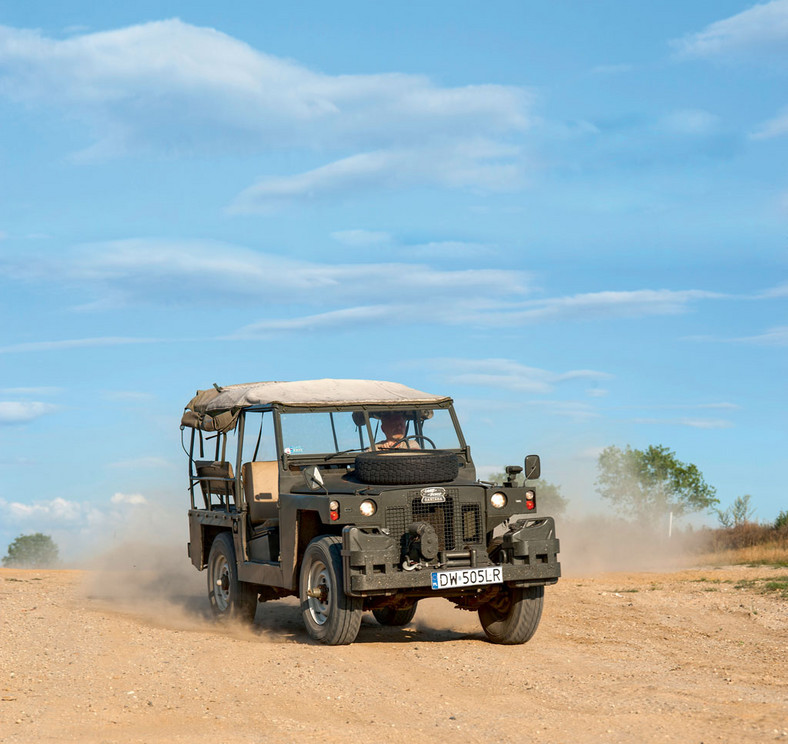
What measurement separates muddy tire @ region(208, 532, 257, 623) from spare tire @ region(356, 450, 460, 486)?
280cm

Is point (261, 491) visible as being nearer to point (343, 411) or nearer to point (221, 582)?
point (343, 411)

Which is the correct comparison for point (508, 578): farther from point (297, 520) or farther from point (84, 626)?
point (84, 626)

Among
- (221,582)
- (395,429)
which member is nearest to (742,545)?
(395,429)

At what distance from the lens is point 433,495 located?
10227 mm

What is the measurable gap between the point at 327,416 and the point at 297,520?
1584 millimetres

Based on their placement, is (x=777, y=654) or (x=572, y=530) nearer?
(x=777, y=654)

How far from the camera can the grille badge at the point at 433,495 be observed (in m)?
10.2

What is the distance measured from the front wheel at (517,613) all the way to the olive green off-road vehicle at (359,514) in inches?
0.6

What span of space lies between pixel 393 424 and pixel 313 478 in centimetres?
207

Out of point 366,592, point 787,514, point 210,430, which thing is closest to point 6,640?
point 210,430

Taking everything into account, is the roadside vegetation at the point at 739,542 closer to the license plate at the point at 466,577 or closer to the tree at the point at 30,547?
the license plate at the point at 466,577

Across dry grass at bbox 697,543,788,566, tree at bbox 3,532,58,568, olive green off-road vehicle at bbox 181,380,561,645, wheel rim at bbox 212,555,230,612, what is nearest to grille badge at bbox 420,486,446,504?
olive green off-road vehicle at bbox 181,380,561,645

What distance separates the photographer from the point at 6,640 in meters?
11.2

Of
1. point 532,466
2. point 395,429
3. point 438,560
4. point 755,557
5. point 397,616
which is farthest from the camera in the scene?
point 755,557
